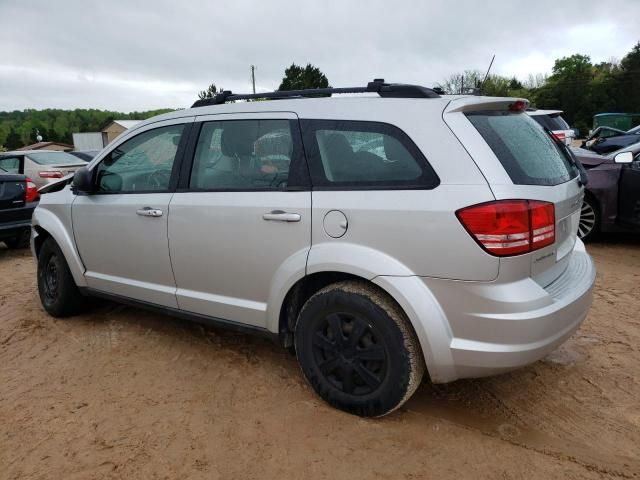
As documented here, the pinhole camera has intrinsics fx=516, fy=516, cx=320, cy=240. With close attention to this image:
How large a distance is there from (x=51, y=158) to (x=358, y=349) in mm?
13133

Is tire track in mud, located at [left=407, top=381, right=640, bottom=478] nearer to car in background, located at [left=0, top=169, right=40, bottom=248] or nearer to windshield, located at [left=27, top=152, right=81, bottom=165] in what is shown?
car in background, located at [left=0, top=169, right=40, bottom=248]

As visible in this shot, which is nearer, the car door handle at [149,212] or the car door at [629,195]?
the car door handle at [149,212]

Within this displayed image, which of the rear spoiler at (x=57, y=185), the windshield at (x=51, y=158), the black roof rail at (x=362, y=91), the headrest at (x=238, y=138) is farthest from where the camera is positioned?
the windshield at (x=51, y=158)

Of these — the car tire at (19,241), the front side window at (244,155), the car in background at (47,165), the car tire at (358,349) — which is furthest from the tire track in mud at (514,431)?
the car in background at (47,165)

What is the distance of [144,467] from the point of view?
8.27 ft

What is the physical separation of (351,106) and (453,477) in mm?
1934

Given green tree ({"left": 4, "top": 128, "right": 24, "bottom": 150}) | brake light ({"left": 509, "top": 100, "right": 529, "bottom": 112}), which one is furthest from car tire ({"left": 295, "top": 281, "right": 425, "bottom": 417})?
green tree ({"left": 4, "top": 128, "right": 24, "bottom": 150})

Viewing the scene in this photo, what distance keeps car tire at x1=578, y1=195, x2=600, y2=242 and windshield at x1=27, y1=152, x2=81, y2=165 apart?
38.9 ft

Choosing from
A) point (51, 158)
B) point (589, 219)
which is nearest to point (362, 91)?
point (589, 219)

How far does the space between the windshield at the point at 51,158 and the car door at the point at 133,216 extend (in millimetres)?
10378

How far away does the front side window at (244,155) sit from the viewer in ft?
9.88

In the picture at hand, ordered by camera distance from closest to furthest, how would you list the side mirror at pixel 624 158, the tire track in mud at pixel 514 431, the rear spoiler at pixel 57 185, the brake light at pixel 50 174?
the tire track in mud at pixel 514 431
the rear spoiler at pixel 57 185
the side mirror at pixel 624 158
the brake light at pixel 50 174

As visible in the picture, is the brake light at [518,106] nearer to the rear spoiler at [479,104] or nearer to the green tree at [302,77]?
the rear spoiler at [479,104]

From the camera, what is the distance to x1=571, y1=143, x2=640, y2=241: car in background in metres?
6.10
